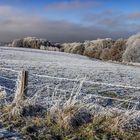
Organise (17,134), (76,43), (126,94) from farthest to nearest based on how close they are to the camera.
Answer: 1. (76,43)
2. (126,94)
3. (17,134)

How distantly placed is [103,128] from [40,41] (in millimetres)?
127408

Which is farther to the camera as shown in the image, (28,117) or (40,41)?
(40,41)

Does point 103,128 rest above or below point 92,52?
above

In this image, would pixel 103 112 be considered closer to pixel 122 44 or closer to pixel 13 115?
pixel 13 115

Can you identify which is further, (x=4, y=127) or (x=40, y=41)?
(x=40, y=41)

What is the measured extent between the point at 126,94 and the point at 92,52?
113 metres

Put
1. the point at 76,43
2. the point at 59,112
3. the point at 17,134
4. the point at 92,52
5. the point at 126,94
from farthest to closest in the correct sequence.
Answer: the point at 76,43, the point at 92,52, the point at 126,94, the point at 59,112, the point at 17,134

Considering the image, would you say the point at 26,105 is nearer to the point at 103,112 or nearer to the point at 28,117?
the point at 28,117

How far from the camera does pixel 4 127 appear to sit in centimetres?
1141

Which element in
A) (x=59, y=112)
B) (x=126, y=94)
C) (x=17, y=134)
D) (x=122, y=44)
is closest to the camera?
(x=17, y=134)

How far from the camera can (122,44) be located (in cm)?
12481

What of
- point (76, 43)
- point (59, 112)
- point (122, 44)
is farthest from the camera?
point (76, 43)

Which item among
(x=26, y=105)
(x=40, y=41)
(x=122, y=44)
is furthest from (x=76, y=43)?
(x=26, y=105)

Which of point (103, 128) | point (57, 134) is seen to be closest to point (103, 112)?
point (103, 128)
